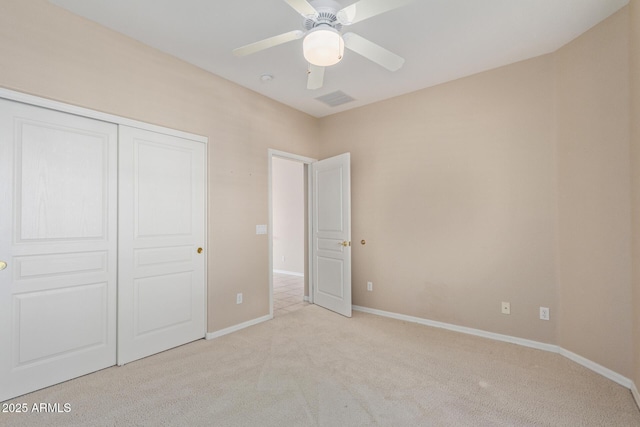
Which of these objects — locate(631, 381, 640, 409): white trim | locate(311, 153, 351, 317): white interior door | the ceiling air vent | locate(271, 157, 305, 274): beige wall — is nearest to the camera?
locate(631, 381, 640, 409): white trim

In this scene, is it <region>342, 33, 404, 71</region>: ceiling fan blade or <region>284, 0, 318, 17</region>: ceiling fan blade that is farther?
<region>342, 33, 404, 71</region>: ceiling fan blade

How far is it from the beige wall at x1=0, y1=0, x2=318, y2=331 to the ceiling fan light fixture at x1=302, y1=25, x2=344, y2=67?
68.2 inches

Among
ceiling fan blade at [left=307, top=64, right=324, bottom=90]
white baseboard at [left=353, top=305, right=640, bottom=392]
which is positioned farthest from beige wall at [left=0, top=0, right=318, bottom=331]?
white baseboard at [left=353, top=305, right=640, bottom=392]

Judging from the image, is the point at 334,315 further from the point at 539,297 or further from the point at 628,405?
the point at 628,405

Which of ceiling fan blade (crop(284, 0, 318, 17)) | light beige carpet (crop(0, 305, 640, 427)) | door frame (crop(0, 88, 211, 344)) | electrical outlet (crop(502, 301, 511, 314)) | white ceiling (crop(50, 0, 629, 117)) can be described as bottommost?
light beige carpet (crop(0, 305, 640, 427))

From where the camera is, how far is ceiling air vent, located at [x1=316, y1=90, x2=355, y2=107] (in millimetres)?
3856

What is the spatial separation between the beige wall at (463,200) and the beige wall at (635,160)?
0.69 meters

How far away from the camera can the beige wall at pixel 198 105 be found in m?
2.21

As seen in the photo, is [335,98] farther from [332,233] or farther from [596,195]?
[596,195]

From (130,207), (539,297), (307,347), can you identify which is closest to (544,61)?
(539,297)

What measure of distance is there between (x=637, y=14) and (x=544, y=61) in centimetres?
87

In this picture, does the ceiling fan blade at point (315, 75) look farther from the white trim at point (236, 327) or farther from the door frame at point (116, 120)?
the white trim at point (236, 327)

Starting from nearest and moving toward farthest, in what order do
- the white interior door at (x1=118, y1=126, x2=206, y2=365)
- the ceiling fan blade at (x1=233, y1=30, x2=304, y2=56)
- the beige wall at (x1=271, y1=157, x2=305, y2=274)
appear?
the ceiling fan blade at (x1=233, y1=30, x2=304, y2=56), the white interior door at (x1=118, y1=126, x2=206, y2=365), the beige wall at (x1=271, y1=157, x2=305, y2=274)

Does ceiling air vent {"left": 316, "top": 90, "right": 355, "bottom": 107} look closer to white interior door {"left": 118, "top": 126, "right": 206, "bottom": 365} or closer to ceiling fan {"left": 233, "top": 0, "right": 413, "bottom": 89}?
white interior door {"left": 118, "top": 126, "right": 206, "bottom": 365}
